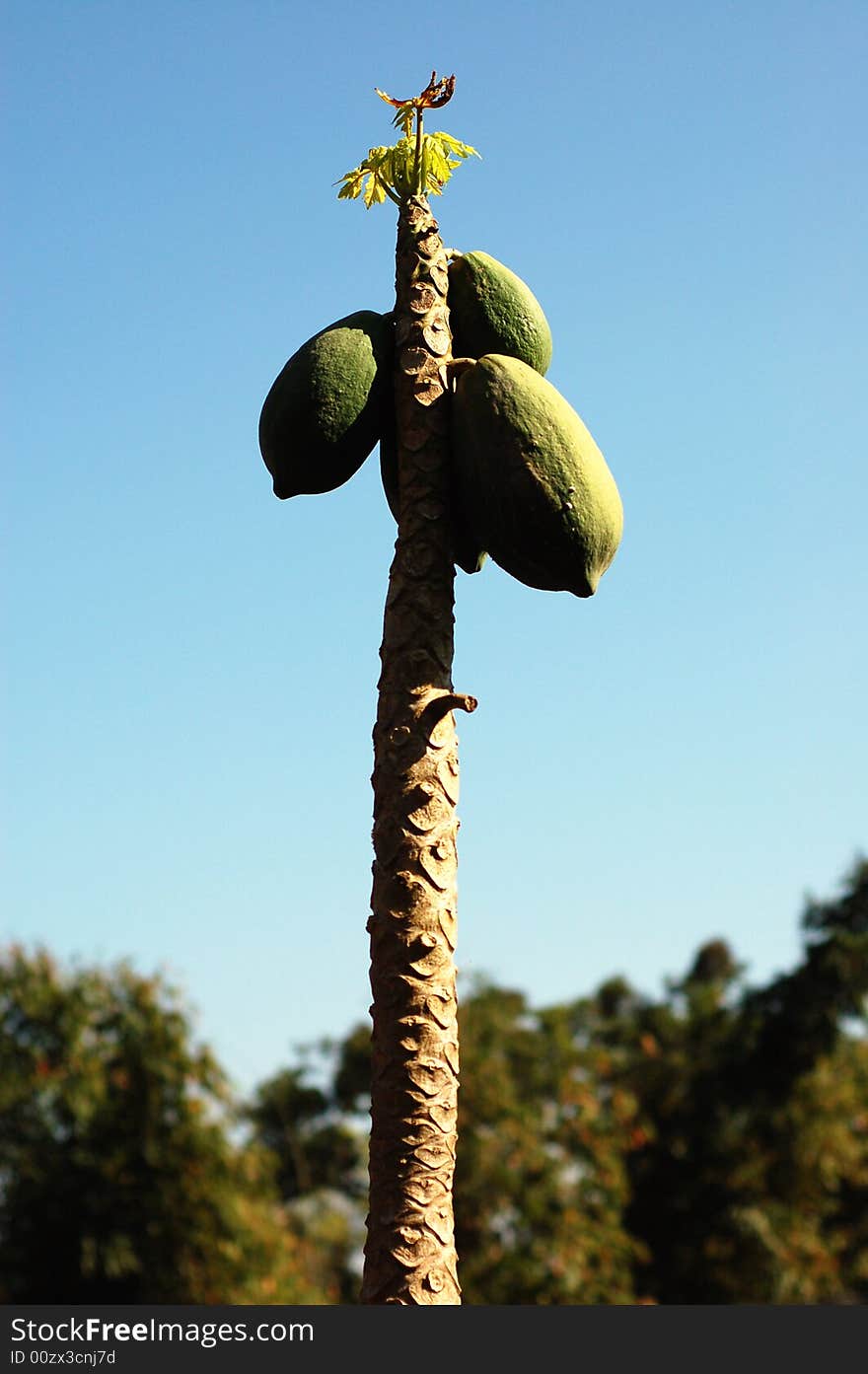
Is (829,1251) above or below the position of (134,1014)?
below

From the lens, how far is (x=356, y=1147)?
23422mm

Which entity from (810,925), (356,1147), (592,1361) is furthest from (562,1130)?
(592,1361)

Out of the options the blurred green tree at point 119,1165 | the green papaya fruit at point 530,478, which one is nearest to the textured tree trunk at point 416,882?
the green papaya fruit at point 530,478

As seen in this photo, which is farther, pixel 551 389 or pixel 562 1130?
pixel 562 1130

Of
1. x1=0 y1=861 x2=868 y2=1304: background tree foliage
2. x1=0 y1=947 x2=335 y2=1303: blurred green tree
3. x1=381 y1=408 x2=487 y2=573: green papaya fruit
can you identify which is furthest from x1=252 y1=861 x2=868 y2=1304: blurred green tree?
x1=381 y1=408 x2=487 y2=573: green papaya fruit

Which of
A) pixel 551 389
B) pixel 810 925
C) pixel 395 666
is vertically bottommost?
pixel 395 666

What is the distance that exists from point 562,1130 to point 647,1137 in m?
2.33

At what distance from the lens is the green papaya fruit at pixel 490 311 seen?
3.15 m

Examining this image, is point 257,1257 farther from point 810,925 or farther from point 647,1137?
point 810,925

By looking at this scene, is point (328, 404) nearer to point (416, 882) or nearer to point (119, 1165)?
point (416, 882)

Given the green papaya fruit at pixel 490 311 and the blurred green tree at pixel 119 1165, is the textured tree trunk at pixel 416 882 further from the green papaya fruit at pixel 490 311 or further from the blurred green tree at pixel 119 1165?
the blurred green tree at pixel 119 1165

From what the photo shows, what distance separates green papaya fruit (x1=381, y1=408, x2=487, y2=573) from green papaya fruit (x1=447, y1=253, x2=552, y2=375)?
0.28 m

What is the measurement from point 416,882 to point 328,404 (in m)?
1.16

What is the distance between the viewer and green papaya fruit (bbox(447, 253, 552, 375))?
315cm
